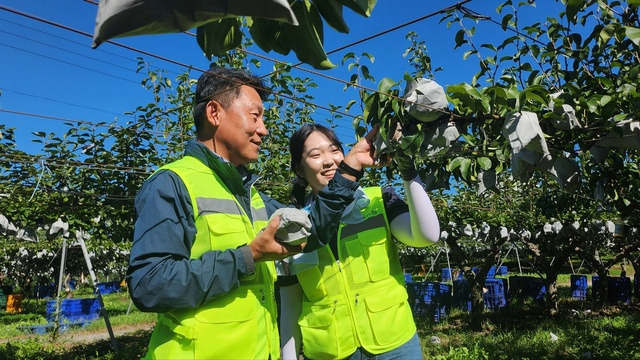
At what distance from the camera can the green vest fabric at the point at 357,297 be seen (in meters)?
1.52

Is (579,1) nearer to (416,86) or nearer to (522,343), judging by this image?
(416,86)

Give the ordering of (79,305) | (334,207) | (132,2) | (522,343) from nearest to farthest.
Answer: (132,2) → (334,207) → (522,343) → (79,305)

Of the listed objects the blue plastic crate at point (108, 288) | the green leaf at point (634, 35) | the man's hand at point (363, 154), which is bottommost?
the blue plastic crate at point (108, 288)

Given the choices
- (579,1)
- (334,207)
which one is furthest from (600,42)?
(334,207)

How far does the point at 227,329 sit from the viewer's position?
1103mm

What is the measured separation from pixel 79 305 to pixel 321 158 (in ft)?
41.0

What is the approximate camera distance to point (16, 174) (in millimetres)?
5137

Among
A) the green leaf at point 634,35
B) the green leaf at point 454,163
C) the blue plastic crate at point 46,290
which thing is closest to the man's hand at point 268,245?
the green leaf at point 454,163

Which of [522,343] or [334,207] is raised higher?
[334,207]

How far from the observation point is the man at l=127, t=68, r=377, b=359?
1.04 m

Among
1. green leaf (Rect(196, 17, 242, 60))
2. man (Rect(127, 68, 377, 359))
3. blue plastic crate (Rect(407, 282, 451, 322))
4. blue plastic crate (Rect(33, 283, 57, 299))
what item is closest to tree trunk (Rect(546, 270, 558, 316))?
blue plastic crate (Rect(407, 282, 451, 322))

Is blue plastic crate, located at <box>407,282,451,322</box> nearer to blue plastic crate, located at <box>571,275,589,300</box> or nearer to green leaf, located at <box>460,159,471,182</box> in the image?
blue plastic crate, located at <box>571,275,589,300</box>

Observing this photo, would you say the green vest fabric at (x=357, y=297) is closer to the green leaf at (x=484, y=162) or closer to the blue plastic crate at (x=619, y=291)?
the green leaf at (x=484, y=162)

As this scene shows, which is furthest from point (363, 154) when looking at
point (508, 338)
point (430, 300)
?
point (430, 300)
